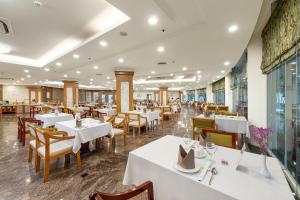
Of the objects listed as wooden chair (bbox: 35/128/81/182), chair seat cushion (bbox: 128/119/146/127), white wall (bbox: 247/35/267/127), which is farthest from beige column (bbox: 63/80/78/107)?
white wall (bbox: 247/35/267/127)

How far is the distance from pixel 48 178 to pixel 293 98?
184 inches

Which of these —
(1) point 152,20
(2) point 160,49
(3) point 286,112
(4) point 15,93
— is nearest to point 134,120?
(2) point 160,49

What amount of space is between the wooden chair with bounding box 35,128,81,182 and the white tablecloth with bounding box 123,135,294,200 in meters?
1.70

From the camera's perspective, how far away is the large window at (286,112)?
7.63 ft

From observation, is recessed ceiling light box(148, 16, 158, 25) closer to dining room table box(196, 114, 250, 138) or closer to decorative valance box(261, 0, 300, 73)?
decorative valance box(261, 0, 300, 73)

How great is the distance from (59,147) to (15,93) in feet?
57.6

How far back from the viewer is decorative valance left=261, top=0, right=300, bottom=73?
76.9 inches

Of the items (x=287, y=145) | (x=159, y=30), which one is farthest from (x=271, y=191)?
(x=159, y=30)

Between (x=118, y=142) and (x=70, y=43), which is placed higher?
(x=70, y=43)

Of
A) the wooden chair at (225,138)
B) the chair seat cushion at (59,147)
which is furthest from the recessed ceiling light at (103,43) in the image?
the wooden chair at (225,138)

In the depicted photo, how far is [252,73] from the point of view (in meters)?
4.02

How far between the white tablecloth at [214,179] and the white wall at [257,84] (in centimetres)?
312

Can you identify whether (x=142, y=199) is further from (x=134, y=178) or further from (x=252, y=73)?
(x=252, y=73)

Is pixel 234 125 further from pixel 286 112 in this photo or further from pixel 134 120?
pixel 134 120
